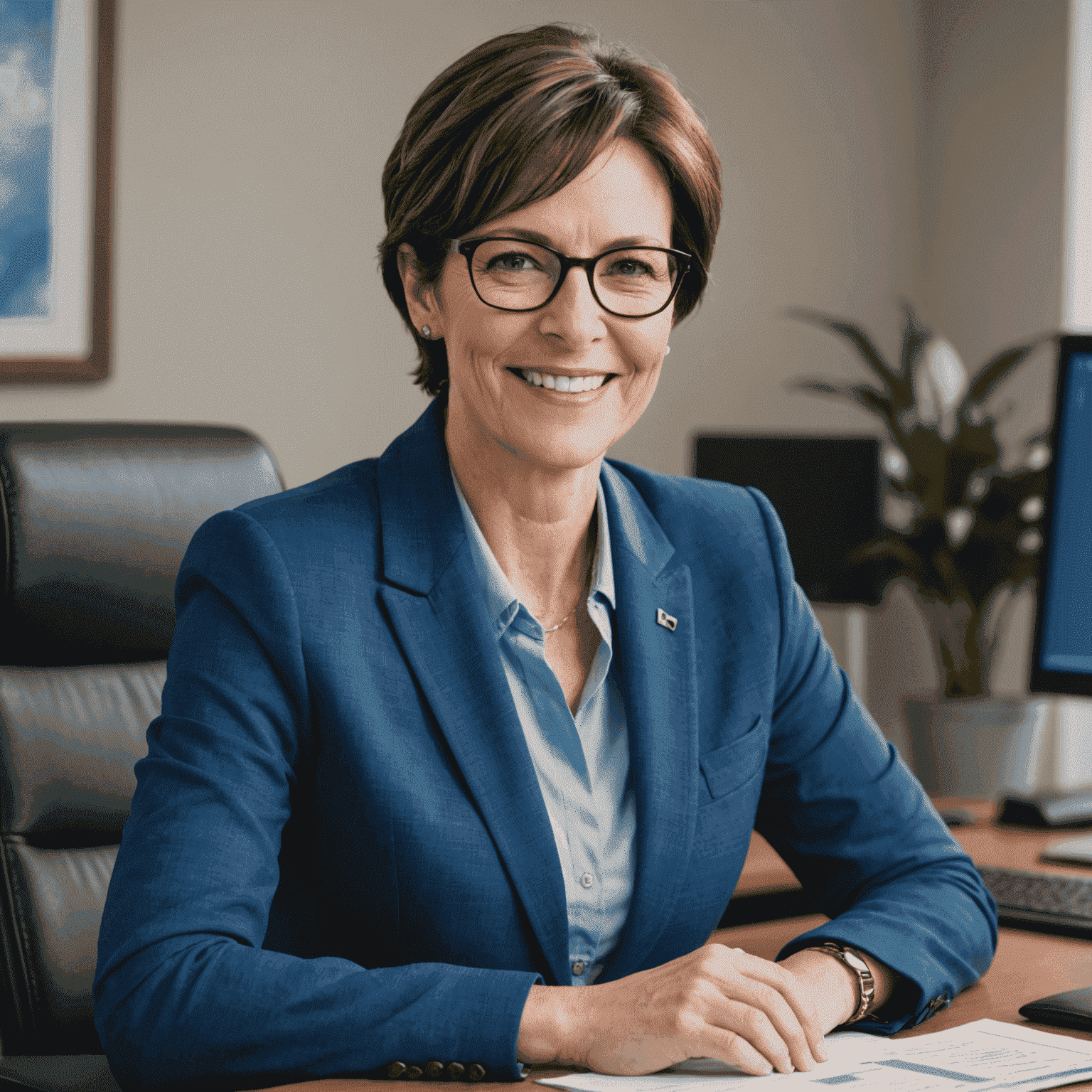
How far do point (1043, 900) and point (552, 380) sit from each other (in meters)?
0.76

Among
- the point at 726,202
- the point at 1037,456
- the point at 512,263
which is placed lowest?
the point at 1037,456

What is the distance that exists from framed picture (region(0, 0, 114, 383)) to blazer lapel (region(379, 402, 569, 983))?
1419 millimetres

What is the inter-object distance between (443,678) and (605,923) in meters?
0.26

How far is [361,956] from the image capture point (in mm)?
1172

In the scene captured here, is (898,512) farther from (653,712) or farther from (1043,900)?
(653,712)

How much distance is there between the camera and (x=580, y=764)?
4.07ft

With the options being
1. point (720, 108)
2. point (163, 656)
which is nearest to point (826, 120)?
point (720, 108)

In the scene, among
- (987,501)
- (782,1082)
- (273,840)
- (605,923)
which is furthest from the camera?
(987,501)

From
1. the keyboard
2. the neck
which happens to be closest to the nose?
the neck

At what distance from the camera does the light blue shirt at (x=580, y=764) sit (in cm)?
121

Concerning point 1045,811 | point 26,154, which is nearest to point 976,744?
point 1045,811

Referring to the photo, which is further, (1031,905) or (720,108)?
(720,108)

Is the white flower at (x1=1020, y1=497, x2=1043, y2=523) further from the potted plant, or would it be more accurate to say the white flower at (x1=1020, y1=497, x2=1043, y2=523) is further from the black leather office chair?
the black leather office chair

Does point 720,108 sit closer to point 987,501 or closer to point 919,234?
point 919,234
